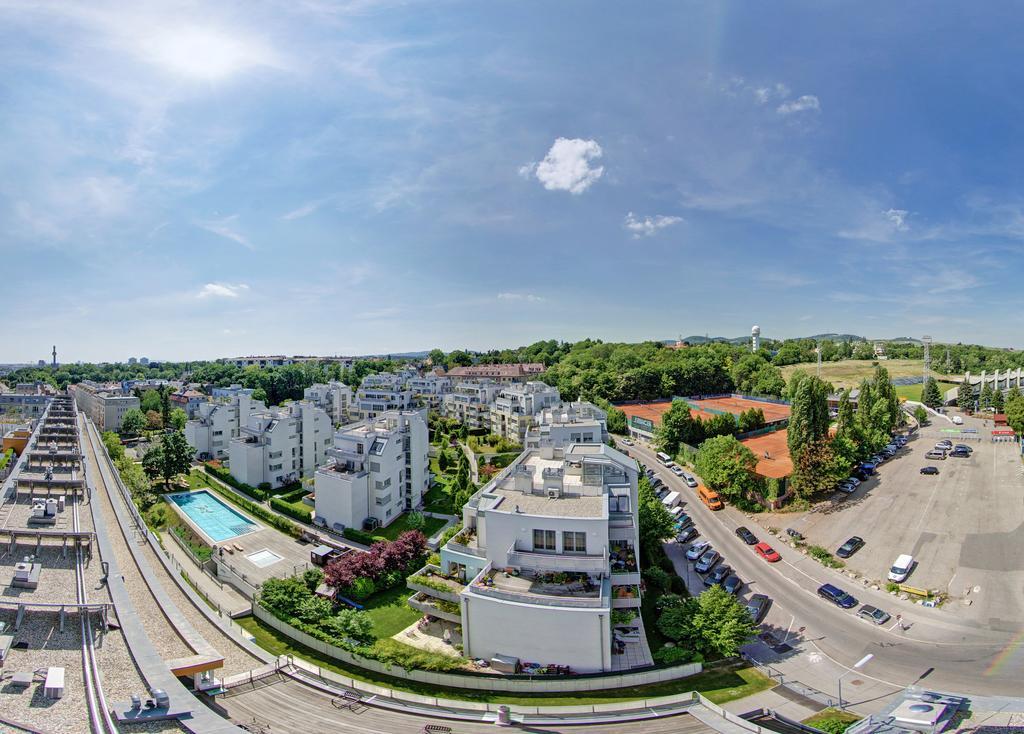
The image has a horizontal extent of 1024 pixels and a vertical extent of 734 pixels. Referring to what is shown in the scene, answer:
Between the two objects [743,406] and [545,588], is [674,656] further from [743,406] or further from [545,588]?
[743,406]

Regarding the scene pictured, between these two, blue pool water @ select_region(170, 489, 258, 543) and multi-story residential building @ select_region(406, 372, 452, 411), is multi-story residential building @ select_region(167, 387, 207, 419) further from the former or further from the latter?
blue pool water @ select_region(170, 489, 258, 543)

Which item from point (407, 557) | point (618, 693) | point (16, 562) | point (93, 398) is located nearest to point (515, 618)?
point (618, 693)

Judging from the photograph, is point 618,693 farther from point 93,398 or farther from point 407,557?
point 93,398

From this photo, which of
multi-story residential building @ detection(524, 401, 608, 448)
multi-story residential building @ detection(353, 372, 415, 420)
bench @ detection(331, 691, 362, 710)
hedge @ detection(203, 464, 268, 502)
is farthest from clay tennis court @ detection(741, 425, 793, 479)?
hedge @ detection(203, 464, 268, 502)

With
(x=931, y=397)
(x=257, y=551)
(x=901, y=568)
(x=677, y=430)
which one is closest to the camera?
(x=901, y=568)

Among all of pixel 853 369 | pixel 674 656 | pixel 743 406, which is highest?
pixel 853 369

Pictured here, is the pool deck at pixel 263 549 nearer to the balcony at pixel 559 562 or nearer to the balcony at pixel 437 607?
the balcony at pixel 437 607

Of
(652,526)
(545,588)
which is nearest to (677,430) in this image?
(652,526)
